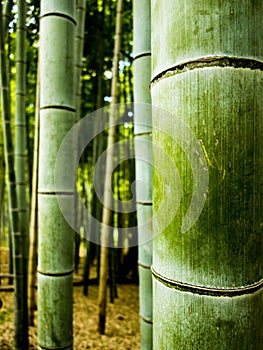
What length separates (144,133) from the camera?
4.06 ft

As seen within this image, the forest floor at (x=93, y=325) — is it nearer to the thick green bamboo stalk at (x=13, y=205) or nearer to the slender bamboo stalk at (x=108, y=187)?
the slender bamboo stalk at (x=108, y=187)

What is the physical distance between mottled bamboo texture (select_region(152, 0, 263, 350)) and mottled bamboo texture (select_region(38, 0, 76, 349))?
694 mm

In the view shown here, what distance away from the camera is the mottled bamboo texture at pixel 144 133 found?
1.17m

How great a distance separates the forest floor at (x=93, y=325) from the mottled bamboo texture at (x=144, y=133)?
1348mm

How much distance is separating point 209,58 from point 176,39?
64mm

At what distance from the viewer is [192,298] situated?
50cm

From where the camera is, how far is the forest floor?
2.58 meters

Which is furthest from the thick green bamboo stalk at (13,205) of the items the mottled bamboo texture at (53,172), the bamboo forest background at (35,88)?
the mottled bamboo texture at (53,172)

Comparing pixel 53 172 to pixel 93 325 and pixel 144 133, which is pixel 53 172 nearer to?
pixel 144 133

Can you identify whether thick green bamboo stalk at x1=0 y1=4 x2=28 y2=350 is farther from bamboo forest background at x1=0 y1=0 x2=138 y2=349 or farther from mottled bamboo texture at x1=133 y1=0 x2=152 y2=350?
mottled bamboo texture at x1=133 y1=0 x2=152 y2=350

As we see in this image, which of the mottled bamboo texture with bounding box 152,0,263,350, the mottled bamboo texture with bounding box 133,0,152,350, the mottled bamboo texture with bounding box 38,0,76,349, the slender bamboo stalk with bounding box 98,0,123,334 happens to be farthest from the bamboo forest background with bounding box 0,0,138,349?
the mottled bamboo texture with bounding box 152,0,263,350

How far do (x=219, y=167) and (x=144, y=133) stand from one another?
0.78 m

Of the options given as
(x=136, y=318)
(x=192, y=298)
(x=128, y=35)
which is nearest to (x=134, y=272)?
(x=136, y=318)

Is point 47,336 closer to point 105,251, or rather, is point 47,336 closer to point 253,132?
point 253,132
